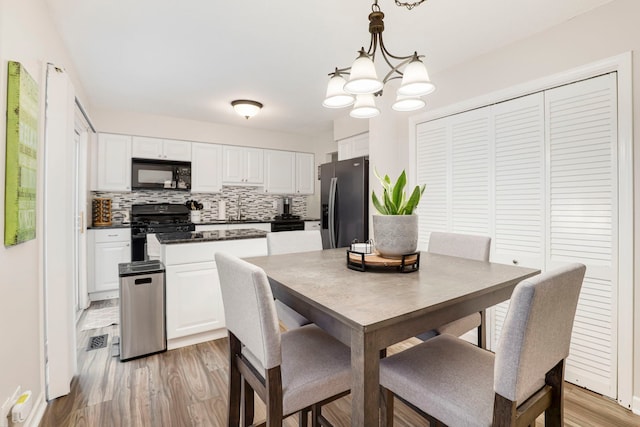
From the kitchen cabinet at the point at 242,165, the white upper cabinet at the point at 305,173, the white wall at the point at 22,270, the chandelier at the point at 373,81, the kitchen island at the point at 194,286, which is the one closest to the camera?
the white wall at the point at 22,270

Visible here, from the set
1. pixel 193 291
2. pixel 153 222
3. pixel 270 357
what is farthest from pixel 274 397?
pixel 153 222

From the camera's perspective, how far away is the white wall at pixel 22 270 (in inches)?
50.4

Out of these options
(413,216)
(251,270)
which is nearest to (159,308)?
(251,270)

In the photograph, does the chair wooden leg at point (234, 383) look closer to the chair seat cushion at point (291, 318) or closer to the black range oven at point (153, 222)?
the chair seat cushion at point (291, 318)

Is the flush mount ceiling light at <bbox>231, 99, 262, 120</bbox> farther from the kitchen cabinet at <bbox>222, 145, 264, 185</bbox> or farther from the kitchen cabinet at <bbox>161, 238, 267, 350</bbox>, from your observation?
the kitchen cabinet at <bbox>161, 238, 267, 350</bbox>

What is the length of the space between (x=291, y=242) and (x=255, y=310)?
1.07 meters

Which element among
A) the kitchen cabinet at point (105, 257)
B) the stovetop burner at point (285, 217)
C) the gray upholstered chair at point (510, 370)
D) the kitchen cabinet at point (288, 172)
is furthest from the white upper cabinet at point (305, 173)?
the gray upholstered chair at point (510, 370)

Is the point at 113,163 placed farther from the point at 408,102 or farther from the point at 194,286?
the point at 408,102

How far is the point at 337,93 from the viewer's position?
5.39 feet

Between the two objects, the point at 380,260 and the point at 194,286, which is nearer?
the point at 380,260

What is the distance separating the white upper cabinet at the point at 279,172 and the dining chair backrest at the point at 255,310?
4.13 meters

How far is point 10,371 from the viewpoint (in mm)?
1321

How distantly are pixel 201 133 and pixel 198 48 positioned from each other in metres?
2.37

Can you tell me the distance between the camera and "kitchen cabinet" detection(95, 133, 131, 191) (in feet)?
13.2
